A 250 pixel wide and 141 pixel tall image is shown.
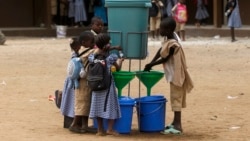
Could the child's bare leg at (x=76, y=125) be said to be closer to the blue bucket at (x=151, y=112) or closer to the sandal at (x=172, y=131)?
the blue bucket at (x=151, y=112)

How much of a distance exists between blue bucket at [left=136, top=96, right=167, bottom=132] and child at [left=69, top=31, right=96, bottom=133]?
59 cm

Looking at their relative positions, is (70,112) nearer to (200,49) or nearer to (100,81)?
(100,81)

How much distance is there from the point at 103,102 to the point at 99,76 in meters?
0.30

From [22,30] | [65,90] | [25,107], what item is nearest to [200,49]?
[22,30]

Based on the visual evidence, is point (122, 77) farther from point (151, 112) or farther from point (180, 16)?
point (180, 16)

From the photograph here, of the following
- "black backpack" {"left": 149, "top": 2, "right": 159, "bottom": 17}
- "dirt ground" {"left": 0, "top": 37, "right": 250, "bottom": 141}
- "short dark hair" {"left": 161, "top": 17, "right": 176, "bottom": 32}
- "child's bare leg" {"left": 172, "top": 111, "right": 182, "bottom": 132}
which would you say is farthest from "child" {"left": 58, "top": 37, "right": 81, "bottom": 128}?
"black backpack" {"left": 149, "top": 2, "right": 159, "bottom": 17}

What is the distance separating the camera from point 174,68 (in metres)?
8.83

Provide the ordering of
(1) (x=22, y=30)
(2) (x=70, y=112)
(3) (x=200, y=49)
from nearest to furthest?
(2) (x=70, y=112) → (3) (x=200, y=49) → (1) (x=22, y=30)

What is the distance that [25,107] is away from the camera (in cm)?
1092

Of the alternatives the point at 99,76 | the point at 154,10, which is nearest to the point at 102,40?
the point at 99,76

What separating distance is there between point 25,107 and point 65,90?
197 centimetres

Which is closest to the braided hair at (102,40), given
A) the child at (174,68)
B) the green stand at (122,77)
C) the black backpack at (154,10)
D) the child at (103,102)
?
the child at (103,102)

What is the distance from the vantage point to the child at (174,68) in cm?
880

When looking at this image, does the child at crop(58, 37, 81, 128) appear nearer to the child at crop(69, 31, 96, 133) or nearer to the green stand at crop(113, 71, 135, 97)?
the child at crop(69, 31, 96, 133)
